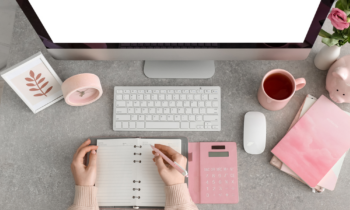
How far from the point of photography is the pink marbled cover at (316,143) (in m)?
0.69

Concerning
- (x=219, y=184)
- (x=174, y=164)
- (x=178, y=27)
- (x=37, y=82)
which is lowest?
(x=219, y=184)

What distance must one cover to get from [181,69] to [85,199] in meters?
0.45

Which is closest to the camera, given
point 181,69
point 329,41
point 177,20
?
point 177,20

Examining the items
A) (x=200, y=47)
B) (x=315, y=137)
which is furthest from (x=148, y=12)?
(x=315, y=137)

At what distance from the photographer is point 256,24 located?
573 mm

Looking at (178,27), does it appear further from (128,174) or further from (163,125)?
(128,174)

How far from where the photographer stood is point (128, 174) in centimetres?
72

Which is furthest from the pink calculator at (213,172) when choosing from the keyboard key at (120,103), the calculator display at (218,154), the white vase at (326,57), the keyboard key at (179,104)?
the white vase at (326,57)

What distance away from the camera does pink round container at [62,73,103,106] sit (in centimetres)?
69

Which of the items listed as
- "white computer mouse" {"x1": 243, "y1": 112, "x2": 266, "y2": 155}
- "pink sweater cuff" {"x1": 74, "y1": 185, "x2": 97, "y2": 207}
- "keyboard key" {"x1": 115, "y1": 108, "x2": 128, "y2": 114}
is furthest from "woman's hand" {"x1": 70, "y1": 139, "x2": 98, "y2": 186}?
"white computer mouse" {"x1": 243, "y1": 112, "x2": 266, "y2": 155}

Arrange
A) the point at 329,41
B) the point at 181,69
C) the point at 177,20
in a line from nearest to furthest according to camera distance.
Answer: the point at 177,20 → the point at 329,41 → the point at 181,69

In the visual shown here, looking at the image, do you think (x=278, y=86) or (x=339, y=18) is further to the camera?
(x=278, y=86)

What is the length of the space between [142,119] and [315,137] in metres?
0.49

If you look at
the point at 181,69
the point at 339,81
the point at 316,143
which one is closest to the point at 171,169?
the point at 181,69
